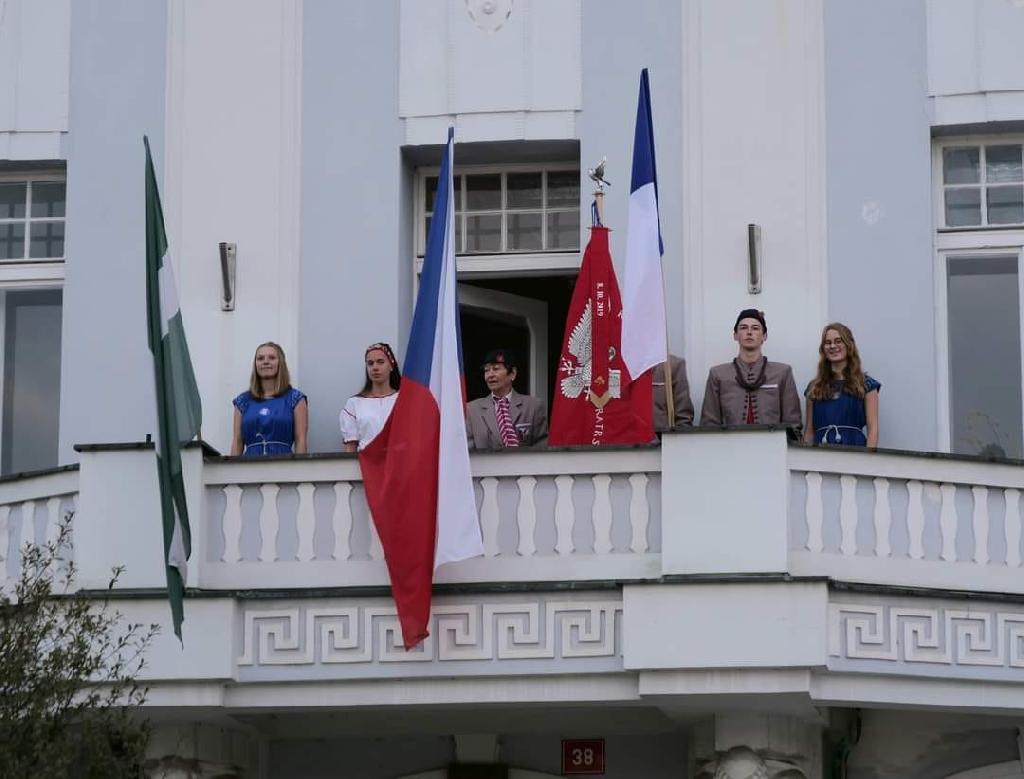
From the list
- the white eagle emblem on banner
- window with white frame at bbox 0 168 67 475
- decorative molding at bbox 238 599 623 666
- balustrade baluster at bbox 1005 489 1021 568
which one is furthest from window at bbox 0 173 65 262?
balustrade baluster at bbox 1005 489 1021 568

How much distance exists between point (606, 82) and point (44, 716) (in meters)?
7.04

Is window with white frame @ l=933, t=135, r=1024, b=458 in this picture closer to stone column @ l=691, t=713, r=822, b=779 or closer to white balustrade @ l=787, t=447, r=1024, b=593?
white balustrade @ l=787, t=447, r=1024, b=593

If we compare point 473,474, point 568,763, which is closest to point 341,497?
point 473,474

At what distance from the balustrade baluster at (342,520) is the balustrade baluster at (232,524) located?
2.01ft

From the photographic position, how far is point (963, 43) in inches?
794

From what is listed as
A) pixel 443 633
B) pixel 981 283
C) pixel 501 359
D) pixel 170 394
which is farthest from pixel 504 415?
pixel 981 283

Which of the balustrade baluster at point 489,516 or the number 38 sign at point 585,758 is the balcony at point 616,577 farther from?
the number 38 sign at point 585,758

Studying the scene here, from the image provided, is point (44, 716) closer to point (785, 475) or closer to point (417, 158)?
point (785, 475)

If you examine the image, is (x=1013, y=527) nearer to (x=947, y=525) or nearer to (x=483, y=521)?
(x=947, y=525)

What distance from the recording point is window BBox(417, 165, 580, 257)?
2084 cm

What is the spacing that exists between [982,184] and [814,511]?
3.60 m

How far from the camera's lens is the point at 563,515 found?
18094 mm

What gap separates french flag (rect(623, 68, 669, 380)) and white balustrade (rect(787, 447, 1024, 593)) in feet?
4.39

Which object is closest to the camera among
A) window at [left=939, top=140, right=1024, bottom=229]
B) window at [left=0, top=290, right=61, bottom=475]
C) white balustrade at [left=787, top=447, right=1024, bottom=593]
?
white balustrade at [left=787, top=447, right=1024, bottom=593]
